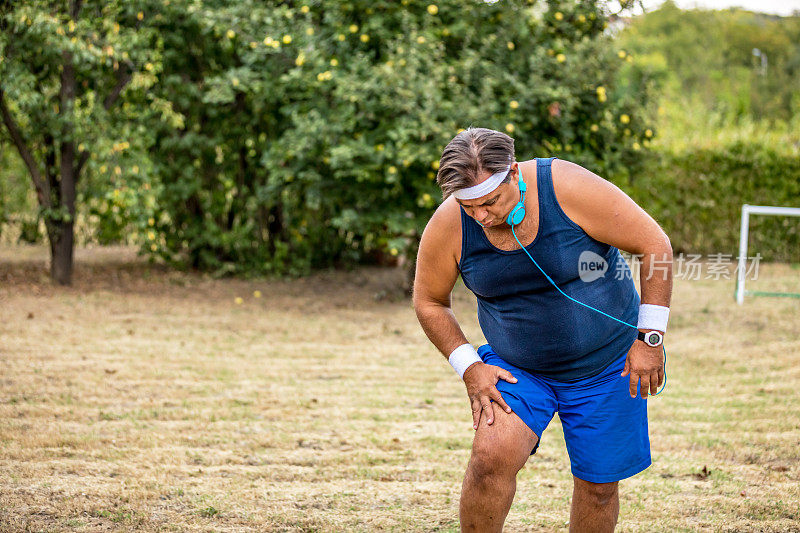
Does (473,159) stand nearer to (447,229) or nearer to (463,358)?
(447,229)

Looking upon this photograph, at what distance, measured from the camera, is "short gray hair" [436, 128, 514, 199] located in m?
2.78

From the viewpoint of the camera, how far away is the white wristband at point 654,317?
294 centimetres

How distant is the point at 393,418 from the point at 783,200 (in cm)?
1082

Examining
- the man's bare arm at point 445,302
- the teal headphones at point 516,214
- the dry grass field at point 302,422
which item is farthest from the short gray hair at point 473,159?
the dry grass field at point 302,422

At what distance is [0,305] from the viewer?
9039 mm

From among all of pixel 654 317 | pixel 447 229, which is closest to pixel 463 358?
pixel 447 229

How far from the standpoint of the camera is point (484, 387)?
3043mm

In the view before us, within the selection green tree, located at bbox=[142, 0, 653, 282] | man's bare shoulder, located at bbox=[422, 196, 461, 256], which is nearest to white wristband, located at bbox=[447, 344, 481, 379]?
man's bare shoulder, located at bbox=[422, 196, 461, 256]

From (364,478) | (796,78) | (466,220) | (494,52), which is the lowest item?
(364,478)

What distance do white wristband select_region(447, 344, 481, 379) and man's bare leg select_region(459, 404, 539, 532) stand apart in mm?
257

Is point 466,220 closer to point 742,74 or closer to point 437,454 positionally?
point 437,454

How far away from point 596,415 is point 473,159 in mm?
1058

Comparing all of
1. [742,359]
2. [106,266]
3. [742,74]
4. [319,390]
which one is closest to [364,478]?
[319,390]

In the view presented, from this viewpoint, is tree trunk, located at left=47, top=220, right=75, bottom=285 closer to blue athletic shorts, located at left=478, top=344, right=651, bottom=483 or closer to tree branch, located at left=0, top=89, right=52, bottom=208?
tree branch, located at left=0, top=89, right=52, bottom=208
